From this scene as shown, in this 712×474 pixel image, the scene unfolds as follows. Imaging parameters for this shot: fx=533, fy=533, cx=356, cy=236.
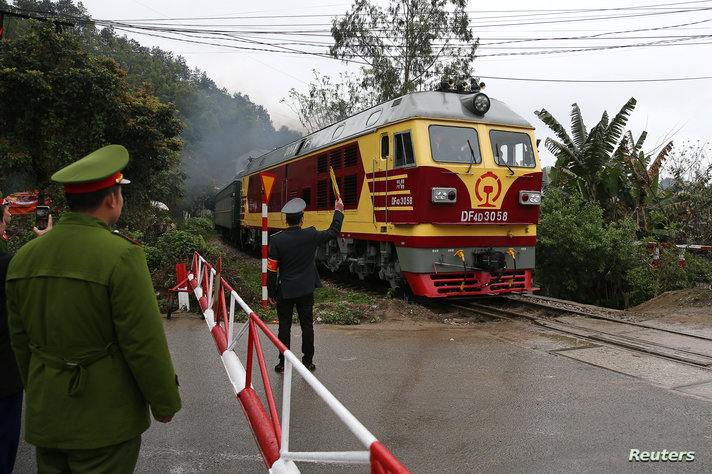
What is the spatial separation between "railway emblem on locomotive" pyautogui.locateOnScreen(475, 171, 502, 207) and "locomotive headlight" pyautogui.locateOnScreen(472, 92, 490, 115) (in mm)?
1160

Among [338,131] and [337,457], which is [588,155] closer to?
[338,131]

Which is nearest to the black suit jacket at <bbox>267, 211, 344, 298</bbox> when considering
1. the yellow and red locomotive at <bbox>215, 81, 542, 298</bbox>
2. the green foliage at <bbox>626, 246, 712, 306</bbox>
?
the yellow and red locomotive at <bbox>215, 81, 542, 298</bbox>

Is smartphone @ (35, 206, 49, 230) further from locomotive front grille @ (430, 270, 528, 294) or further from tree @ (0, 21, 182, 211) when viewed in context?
tree @ (0, 21, 182, 211)

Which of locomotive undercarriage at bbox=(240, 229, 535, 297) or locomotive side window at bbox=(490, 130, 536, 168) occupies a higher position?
locomotive side window at bbox=(490, 130, 536, 168)

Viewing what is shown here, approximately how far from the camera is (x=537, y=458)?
3.73 m

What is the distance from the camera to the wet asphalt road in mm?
3732

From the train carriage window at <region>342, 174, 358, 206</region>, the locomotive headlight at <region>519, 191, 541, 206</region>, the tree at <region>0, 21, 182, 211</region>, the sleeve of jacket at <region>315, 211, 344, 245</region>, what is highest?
the tree at <region>0, 21, 182, 211</region>

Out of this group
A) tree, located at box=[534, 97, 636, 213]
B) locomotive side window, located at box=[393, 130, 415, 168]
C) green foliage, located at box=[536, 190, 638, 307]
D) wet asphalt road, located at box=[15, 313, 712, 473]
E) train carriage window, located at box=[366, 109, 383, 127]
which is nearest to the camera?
wet asphalt road, located at box=[15, 313, 712, 473]

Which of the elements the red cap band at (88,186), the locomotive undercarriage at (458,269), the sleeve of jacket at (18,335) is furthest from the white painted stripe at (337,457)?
the locomotive undercarriage at (458,269)

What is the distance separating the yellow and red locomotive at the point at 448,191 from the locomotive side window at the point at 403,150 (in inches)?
0.8

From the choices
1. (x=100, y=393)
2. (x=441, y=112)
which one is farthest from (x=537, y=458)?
(x=441, y=112)

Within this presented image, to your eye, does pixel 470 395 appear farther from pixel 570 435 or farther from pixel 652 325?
pixel 652 325

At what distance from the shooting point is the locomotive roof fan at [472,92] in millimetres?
9422

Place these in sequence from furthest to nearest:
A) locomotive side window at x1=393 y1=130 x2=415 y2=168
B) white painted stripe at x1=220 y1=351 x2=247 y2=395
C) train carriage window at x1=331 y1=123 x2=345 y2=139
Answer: train carriage window at x1=331 y1=123 x2=345 y2=139, locomotive side window at x1=393 y1=130 x2=415 y2=168, white painted stripe at x1=220 y1=351 x2=247 y2=395
